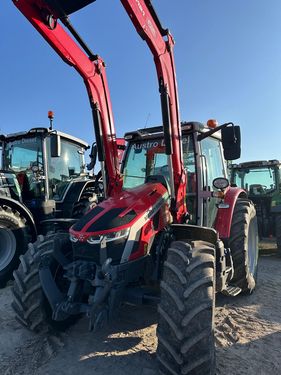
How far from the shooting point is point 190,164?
13.7 feet

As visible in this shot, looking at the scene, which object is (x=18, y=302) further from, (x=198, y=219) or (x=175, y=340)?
(x=198, y=219)

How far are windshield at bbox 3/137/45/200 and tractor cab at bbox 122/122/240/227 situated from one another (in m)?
3.09

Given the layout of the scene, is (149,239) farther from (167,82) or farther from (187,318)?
(167,82)

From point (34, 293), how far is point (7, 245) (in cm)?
296

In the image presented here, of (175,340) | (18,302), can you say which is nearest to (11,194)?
(18,302)

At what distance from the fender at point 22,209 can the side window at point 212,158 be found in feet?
11.4

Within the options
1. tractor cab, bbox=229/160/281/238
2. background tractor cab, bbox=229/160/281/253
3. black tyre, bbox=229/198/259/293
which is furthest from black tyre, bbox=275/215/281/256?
black tyre, bbox=229/198/259/293

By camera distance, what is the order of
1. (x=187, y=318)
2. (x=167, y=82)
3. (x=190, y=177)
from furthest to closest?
1. (x=190, y=177)
2. (x=167, y=82)
3. (x=187, y=318)

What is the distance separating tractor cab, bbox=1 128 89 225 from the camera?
6.95 m

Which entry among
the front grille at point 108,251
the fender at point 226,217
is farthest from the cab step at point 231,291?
the front grille at point 108,251

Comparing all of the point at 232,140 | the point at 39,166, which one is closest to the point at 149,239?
the point at 232,140

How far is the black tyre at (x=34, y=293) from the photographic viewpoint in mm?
3191

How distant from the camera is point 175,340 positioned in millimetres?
2465

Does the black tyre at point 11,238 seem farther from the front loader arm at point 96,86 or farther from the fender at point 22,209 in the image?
the front loader arm at point 96,86
